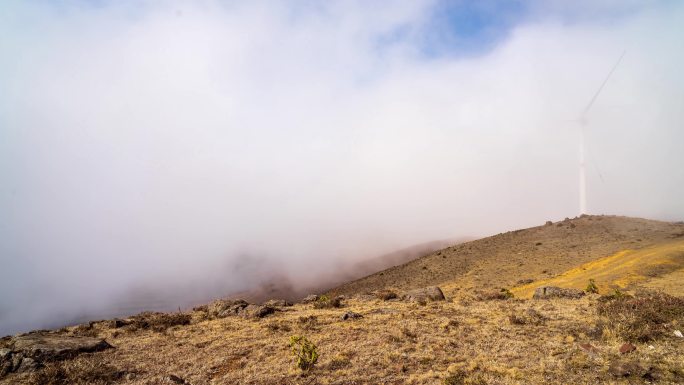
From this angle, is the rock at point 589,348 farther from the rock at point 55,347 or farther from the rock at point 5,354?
the rock at point 5,354

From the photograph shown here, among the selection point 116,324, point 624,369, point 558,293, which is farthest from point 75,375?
point 558,293

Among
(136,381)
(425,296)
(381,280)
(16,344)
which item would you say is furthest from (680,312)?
(381,280)

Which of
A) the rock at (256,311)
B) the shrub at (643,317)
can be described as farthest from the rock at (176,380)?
the shrub at (643,317)

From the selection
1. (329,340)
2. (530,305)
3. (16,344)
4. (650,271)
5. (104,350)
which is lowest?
(650,271)

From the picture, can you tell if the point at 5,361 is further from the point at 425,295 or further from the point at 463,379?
the point at 425,295

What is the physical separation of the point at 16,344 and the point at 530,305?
91.6ft

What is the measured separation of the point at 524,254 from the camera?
60.3 metres

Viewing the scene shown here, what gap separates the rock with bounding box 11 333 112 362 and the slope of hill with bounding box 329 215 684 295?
1580 inches

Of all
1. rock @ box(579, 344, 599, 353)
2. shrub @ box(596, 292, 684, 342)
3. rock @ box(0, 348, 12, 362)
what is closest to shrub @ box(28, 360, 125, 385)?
rock @ box(0, 348, 12, 362)

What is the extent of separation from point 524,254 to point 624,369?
54.1 m

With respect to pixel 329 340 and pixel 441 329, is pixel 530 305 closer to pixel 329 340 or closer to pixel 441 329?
pixel 441 329

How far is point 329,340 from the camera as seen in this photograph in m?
17.3

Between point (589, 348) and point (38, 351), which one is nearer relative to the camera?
point (589, 348)

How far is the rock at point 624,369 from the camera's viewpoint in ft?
35.7
